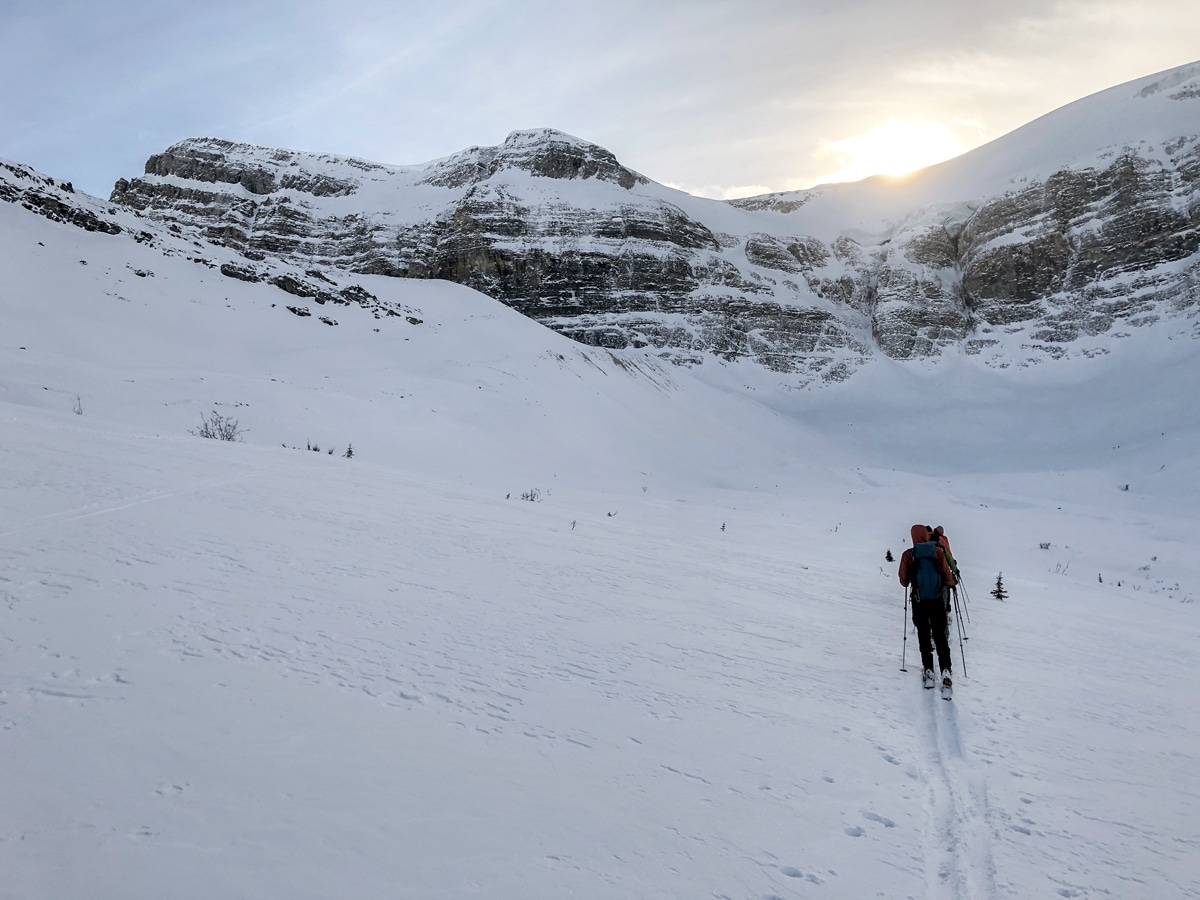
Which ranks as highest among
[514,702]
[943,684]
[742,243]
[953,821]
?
[742,243]

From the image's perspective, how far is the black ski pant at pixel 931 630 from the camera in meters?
5.28

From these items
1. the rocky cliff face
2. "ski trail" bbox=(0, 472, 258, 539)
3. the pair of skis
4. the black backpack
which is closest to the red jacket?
the black backpack

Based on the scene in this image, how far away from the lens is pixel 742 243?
236ft

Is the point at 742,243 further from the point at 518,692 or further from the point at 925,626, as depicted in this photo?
the point at 518,692

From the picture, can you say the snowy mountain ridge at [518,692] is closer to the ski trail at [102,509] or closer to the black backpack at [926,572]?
the ski trail at [102,509]

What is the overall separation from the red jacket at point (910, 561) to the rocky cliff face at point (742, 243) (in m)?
51.2

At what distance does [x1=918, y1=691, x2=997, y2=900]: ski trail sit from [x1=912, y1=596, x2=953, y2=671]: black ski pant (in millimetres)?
852

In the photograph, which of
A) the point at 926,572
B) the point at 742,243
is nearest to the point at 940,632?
the point at 926,572

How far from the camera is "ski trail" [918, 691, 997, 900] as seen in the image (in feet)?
9.04

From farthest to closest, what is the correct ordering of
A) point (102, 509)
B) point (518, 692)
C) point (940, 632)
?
1. point (102, 509)
2. point (940, 632)
3. point (518, 692)

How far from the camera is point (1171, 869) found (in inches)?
117

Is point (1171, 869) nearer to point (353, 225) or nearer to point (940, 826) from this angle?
point (940, 826)

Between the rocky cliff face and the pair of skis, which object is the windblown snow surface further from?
the rocky cliff face

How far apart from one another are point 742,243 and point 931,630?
72.0 metres
